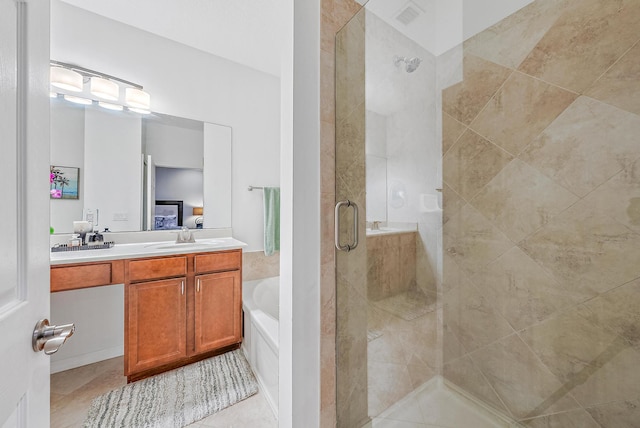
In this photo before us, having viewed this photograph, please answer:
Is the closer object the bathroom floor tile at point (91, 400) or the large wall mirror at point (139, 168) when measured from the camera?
the bathroom floor tile at point (91, 400)

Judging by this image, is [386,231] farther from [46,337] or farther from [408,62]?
[46,337]

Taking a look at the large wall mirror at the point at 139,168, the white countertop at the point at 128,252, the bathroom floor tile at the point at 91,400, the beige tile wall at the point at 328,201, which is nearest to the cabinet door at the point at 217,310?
the white countertop at the point at 128,252

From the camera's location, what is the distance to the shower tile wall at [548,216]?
2.41 ft

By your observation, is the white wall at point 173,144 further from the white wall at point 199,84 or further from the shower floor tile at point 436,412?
the shower floor tile at point 436,412

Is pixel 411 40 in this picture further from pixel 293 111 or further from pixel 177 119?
pixel 177 119

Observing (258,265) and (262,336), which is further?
(258,265)

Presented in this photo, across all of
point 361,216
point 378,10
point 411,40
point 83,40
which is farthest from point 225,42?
point 361,216

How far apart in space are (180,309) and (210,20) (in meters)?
2.19

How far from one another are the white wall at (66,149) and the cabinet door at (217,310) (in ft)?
Result: 3.37

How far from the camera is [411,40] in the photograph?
1013 millimetres

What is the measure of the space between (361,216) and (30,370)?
3.26ft

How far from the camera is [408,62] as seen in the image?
1.01 m

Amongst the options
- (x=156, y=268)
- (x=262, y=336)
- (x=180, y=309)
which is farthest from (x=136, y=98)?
(x=262, y=336)

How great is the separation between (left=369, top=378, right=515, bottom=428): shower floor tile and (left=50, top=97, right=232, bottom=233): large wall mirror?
1.98 meters
